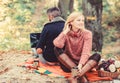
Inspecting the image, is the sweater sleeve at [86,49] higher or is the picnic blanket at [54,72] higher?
the sweater sleeve at [86,49]

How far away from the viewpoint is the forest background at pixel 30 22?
11320mm

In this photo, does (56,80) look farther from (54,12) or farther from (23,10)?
(23,10)

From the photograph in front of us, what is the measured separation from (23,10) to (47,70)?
10.5 meters

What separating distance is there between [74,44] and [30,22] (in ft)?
32.2

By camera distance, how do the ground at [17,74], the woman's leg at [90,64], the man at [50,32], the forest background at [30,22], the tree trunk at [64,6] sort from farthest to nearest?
the tree trunk at [64,6] → the forest background at [30,22] → the man at [50,32] → the ground at [17,74] → the woman's leg at [90,64]

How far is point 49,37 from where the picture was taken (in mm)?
6508

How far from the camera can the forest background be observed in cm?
1132

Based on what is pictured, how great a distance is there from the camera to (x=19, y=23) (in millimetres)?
14719

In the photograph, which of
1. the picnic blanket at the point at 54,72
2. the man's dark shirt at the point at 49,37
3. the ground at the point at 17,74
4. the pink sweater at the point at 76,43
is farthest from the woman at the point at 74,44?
the man's dark shirt at the point at 49,37

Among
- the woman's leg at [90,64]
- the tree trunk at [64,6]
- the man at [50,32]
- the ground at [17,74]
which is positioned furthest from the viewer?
the tree trunk at [64,6]

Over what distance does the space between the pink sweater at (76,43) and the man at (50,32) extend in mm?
550

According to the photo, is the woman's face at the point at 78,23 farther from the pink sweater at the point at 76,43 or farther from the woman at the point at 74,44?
the pink sweater at the point at 76,43

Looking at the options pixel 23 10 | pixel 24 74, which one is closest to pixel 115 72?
pixel 24 74

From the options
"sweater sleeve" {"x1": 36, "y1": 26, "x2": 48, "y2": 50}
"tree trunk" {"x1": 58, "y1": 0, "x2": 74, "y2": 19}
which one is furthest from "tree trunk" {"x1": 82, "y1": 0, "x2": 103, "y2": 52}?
"tree trunk" {"x1": 58, "y1": 0, "x2": 74, "y2": 19}
